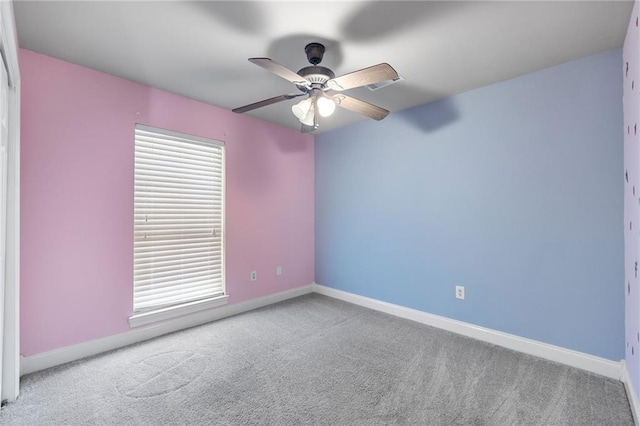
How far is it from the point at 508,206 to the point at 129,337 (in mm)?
3596

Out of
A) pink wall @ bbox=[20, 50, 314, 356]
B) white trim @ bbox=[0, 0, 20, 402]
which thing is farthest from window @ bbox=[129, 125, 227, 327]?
white trim @ bbox=[0, 0, 20, 402]

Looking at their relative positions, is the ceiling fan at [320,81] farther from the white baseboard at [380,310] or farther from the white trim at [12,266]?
the white baseboard at [380,310]

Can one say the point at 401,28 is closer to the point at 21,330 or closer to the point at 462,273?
the point at 462,273

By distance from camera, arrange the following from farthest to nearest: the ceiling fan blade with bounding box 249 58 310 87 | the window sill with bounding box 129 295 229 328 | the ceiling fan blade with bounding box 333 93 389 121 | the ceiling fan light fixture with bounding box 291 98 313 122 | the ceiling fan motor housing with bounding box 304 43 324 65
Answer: the window sill with bounding box 129 295 229 328 → the ceiling fan blade with bounding box 333 93 389 121 → the ceiling fan light fixture with bounding box 291 98 313 122 → the ceiling fan motor housing with bounding box 304 43 324 65 → the ceiling fan blade with bounding box 249 58 310 87

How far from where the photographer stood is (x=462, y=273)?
9.47ft

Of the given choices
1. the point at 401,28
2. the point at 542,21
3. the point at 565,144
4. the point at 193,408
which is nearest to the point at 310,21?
the point at 401,28

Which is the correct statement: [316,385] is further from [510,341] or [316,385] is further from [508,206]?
[508,206]

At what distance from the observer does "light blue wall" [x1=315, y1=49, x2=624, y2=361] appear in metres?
2.16

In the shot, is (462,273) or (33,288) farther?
(462,273)

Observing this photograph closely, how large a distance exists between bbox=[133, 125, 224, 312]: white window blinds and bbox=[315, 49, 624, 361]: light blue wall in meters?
1.76

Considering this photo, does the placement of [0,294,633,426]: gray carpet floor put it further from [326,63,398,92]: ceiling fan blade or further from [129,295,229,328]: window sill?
[326,63,398,92]: ceiling fan blade

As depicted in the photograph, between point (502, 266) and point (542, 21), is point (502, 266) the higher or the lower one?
the lower one

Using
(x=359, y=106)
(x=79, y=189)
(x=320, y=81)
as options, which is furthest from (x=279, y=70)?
(x=79, y=189)

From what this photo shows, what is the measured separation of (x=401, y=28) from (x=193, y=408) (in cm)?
274
